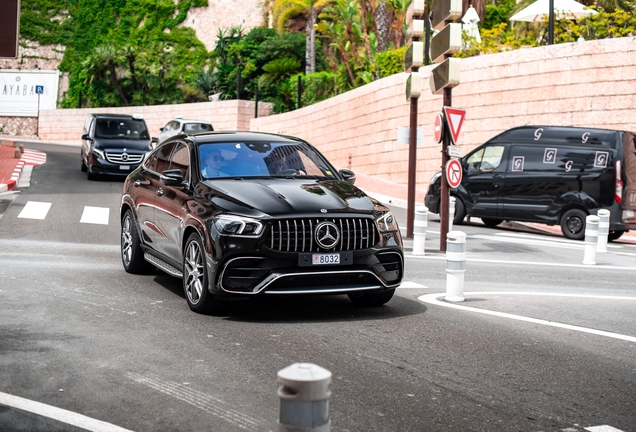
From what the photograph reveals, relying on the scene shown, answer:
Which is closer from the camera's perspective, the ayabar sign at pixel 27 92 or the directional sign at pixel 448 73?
the directional sign at pixel 448 73

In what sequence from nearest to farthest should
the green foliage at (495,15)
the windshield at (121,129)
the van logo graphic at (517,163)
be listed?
the van logo graphic at (517,163)
the windshield at (121,129)
the green foliage at (495,15)

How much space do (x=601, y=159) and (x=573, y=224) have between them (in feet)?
4.72

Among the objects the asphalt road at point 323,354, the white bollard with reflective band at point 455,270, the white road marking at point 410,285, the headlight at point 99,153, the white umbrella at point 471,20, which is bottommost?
the asphalt road at point 323,354

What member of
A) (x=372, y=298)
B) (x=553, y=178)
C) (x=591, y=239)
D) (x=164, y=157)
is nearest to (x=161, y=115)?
(x=553, y=178)

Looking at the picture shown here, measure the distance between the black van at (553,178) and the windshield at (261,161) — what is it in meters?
9.24

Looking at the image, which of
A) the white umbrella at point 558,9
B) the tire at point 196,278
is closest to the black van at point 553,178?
the white umbrella at point 558,9

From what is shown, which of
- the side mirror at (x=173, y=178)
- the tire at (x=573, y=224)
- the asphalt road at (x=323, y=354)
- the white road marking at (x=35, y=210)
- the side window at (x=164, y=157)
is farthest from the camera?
the tire at (x=573, y=224)

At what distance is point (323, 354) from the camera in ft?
22.0

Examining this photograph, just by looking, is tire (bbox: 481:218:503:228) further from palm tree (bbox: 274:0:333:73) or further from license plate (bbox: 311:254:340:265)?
palm tree (bbox: 274:0:333:73)

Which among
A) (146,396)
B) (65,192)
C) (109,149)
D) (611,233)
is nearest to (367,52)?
(109,149)

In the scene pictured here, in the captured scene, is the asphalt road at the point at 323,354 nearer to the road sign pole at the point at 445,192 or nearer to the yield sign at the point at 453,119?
the road sign pole at the point at 445,192

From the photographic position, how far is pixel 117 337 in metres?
7.18

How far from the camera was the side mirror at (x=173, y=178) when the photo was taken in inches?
358

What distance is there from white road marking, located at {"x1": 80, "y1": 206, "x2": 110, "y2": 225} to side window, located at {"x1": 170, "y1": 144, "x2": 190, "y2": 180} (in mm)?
7657
